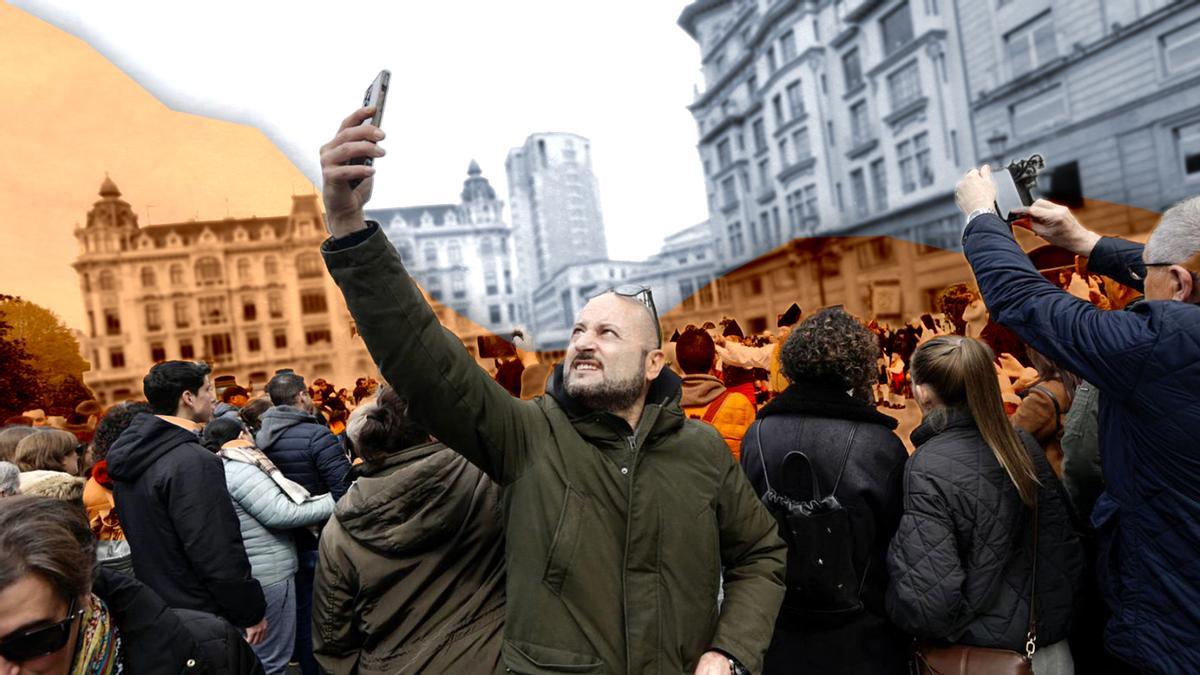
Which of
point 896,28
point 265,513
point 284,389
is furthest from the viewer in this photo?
point 896,28

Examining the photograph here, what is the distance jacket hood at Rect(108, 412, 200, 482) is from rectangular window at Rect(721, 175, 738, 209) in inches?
139

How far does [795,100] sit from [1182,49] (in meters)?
1.88

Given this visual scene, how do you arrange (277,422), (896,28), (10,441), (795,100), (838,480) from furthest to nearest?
(795,100), (896,28), (277,422), (10,441), (838,480)

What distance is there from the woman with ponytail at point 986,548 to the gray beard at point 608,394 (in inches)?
32.4

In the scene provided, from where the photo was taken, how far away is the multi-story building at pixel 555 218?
20.9 feet

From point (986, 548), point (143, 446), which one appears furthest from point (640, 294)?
point (143, 446)

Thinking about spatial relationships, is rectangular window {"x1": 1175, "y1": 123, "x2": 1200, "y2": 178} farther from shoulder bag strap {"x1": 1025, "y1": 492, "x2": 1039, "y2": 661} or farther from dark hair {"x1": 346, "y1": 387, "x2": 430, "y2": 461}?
dark hair {"x1": 346, "y1": 387, "x2": 430, "y2": 461}

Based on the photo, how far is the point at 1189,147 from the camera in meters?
3.30

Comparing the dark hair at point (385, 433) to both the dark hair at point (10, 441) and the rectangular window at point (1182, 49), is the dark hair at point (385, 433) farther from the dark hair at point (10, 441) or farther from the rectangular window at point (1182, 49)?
the rectangular window at point (1182, 49)

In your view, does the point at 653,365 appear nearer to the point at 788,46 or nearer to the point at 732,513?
the point at 732,513

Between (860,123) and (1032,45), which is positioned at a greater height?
(1032,45)

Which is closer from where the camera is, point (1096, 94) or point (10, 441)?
point (10, 441)

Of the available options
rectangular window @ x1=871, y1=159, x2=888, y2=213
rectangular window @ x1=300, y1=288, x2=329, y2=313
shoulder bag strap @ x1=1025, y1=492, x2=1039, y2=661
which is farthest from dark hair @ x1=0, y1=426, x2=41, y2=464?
rectangular window @ x1=300, y1=288, x2=329, y2=313

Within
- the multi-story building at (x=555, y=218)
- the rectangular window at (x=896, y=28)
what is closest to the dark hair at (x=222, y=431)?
the multi-story building at (x=555, y=218)
